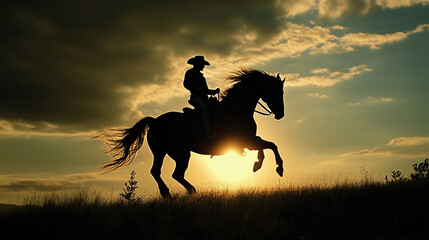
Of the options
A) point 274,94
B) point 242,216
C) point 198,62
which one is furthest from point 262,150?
point 242,216

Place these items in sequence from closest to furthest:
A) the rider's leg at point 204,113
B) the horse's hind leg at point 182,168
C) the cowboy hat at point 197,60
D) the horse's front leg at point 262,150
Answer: the rider's leg at point 204,113 < the horse's front leg at point 262,150 < the horse's hind leg at point 182,168 < the cowboy hat at point 197,60

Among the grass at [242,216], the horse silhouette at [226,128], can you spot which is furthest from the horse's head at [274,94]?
the grass at [242,216]

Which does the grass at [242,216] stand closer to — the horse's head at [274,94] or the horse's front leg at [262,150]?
the horse's front leg at [262,150]

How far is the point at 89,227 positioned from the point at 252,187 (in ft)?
14.2

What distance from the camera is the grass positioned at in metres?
6.38

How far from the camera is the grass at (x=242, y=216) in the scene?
638 cm

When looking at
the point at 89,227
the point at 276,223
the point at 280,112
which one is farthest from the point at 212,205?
the point at 280,112

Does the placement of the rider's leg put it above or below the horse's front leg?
above

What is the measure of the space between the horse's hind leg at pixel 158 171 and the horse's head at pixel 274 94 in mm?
3361

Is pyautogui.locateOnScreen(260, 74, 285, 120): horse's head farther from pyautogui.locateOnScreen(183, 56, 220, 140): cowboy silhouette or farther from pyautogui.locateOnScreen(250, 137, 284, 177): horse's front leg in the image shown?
pyautogui.locateOnScreen(183, 56, 220, 140): cowboy silhouette

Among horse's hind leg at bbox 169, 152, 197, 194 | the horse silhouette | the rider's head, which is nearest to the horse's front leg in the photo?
the horse silhouette

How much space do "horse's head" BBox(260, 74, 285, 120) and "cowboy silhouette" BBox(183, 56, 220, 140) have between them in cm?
133

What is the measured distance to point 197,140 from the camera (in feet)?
35.4

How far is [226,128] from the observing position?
10.7 m
